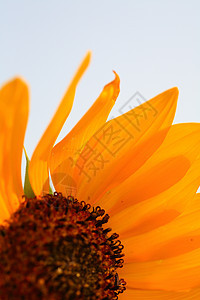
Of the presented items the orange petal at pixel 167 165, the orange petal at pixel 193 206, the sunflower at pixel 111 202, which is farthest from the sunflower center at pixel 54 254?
the orange petal at pixel 193 206

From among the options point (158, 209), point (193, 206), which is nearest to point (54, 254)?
point (158, 209)

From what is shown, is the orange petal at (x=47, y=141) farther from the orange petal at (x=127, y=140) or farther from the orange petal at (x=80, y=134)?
the orange petal at (x=127, y=140)

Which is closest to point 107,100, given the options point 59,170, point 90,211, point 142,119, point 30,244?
point 142,119

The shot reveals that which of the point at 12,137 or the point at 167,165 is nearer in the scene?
the point at 12,137

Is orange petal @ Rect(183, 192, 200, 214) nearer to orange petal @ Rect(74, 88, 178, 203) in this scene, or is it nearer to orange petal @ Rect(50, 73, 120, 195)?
orange petal @ Rect(74, 88, 178, 203)

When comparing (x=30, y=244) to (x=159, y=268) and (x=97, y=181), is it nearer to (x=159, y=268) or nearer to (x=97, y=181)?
(x=97, y=181)

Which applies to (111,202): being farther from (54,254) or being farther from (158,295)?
(54,254)
